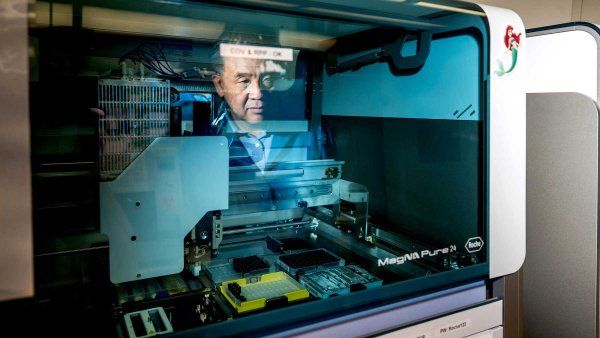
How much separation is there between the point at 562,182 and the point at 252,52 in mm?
1277

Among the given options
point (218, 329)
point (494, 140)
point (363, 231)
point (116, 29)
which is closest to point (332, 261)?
point (363, 231)

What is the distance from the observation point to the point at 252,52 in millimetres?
1208

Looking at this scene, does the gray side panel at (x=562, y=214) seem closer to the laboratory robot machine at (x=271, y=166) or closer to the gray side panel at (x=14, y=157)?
the laboratory robot machine at (x=271, y=166)

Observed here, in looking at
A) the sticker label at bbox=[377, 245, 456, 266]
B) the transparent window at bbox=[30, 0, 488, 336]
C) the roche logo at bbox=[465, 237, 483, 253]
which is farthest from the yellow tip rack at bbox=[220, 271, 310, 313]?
the roche logo at bbox=[465, 237, 483, 253]

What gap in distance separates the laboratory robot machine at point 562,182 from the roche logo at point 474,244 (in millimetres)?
591

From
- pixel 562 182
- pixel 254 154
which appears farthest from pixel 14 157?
pixel 562 182

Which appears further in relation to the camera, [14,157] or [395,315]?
[395,315]

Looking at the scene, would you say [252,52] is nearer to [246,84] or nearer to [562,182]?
[246,84]

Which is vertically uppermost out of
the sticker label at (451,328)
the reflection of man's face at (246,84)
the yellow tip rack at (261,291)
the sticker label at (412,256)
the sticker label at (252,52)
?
the sticker label at (252,52)

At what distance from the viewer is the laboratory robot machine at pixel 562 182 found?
1.74 meters

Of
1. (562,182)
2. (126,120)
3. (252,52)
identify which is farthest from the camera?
(562,182)

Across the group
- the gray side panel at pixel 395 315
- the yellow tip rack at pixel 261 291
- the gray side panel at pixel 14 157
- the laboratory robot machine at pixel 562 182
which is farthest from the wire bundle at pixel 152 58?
the laboratory robot machine at pixel 562 182

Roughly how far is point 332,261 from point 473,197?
17.7 inches

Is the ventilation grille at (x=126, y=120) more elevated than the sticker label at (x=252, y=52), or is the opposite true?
the sticker label at (x=252, y=52)
